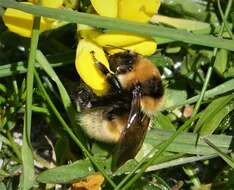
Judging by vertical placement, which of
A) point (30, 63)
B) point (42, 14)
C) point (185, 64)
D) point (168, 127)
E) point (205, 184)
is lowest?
point (205, 184)

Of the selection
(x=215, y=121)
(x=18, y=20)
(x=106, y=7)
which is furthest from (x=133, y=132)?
(x=215, y=121)

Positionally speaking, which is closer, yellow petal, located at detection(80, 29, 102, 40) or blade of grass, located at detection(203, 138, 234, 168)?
yellow petal, located at detection(80, 29, 102, 40)

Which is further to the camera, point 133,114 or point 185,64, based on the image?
point 185,64

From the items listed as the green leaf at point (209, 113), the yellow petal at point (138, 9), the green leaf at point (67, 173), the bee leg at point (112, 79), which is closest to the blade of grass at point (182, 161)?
the green leaf at point (209, 113)

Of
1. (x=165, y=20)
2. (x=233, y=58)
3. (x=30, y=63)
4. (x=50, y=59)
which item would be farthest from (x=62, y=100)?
(x=233, y=58)

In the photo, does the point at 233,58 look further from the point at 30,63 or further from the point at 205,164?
the point at 30,63

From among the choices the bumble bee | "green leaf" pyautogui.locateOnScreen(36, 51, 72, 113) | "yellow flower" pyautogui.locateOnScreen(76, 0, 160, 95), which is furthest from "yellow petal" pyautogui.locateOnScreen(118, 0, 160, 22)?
"green leaf" pyautogui.locateOnScreen(36, 51, 72, 113)

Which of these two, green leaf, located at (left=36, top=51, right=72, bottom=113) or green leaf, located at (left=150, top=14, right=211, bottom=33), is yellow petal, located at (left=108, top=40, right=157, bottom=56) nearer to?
green leaf, located at (left=36, top=51, right=72, bottom=113)
